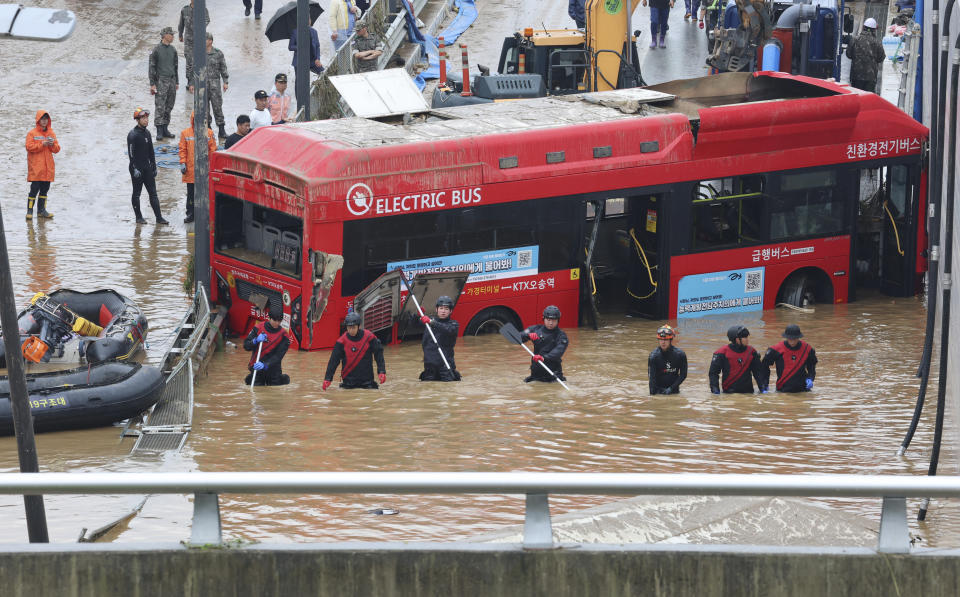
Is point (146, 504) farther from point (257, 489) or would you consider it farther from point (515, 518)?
point (257, 489)

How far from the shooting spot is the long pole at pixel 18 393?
313 inches

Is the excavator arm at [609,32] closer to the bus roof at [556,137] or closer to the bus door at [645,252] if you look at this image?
the bus roof at [556,137]

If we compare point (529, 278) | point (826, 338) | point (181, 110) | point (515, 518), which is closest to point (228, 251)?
point (529, 278)

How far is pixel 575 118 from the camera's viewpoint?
753 inches

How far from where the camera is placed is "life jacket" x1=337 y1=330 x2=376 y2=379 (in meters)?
15.1

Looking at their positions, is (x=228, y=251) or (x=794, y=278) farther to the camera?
(x=794, y=278)

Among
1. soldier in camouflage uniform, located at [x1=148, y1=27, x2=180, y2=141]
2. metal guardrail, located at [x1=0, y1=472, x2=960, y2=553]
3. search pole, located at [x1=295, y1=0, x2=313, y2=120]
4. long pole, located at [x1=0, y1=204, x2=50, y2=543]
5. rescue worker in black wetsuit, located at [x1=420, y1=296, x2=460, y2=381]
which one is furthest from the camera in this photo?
soldier in camouflage uniform, located at [x1=148, y1=27, x2=180, y2=141]

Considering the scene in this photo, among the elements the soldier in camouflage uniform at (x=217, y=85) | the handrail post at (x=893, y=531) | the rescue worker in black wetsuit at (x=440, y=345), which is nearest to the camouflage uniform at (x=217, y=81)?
the soldier in camouflage uniform at (x=217, y=85)

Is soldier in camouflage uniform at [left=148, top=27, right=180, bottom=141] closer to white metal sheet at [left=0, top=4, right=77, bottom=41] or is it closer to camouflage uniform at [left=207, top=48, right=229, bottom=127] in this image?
camouflage uniform at [left=207, top=48, right=229, bottom=127]

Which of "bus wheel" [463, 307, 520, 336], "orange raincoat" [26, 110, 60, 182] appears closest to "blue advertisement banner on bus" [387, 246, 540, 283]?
"bus wheel" [463, 307, 520, 336]

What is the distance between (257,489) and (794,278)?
1569 centimetres

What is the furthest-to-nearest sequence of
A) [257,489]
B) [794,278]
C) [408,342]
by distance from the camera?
[794,278] < [408,342] < [257,489]

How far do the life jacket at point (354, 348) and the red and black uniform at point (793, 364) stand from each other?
4.23 metres

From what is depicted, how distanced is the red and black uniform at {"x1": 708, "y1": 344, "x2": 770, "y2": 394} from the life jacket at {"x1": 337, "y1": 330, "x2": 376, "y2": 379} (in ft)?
11.9
